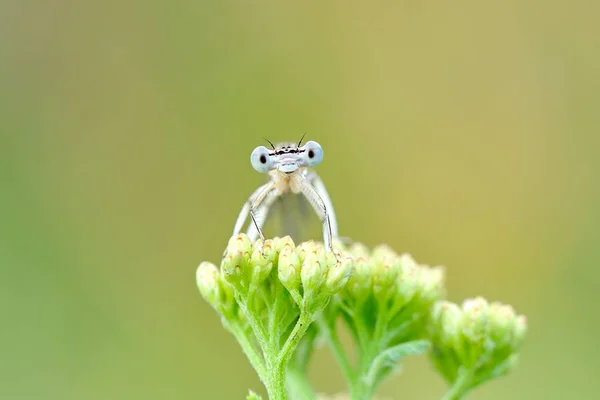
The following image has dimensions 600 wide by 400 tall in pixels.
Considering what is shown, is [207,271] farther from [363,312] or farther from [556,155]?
[556,155]

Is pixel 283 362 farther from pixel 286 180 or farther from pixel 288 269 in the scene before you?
pixel 286 180

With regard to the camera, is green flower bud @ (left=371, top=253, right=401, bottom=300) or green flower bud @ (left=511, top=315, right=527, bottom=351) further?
green flower bud @ (left=511, top=315, right=527, bottom=351)

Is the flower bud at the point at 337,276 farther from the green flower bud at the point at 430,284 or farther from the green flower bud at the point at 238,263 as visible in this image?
the green flower bud at the point at 430,284

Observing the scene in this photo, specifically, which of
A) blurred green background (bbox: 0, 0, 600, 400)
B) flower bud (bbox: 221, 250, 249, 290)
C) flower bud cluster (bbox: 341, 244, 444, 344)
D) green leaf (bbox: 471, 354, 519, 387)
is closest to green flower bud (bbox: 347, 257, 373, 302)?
flower bud cluster (bbox: 341, 244, 444, 344)

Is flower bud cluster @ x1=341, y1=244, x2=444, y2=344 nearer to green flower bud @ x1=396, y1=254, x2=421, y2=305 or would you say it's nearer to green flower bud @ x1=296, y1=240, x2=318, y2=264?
green flower bud @ x1=396, y1=254, x2=421, y2=305

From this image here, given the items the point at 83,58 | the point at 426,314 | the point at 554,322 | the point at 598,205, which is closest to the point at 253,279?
the point at 426,314

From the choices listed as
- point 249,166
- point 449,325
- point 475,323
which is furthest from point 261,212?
point 249,166

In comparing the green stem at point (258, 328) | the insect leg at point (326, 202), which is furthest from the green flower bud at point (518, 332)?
the green stem at point (258, 328)
